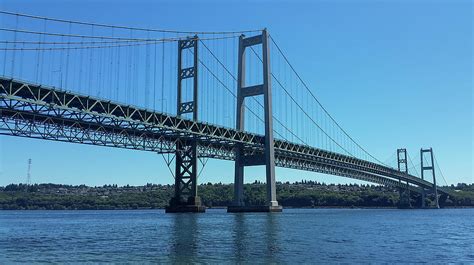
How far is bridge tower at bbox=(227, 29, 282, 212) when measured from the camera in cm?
7044

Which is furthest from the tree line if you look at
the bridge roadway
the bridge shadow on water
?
the bridge shadow on water

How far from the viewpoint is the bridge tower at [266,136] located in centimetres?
7044

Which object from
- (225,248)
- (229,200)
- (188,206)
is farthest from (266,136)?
(229,200)

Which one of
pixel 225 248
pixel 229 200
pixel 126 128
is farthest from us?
pixel 229 200

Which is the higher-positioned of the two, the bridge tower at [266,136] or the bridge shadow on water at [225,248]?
the bridge tower at [266,136]

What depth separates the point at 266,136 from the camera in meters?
70.9

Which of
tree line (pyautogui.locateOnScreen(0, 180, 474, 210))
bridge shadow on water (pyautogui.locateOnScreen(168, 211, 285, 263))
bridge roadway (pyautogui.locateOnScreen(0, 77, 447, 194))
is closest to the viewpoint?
bridge shadow on water (pyautogui.locateOnScreen(168, 211, 285, 263))

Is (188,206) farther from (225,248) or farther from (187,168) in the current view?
(225,248)

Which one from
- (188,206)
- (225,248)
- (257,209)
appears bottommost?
(225,248)

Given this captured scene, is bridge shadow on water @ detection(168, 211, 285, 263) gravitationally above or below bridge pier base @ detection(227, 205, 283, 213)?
below

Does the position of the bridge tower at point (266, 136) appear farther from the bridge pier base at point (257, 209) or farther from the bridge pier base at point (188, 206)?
the bridge pier base at point (188, 206)

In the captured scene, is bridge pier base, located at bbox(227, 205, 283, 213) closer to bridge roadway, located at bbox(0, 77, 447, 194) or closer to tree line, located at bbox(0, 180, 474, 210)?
bridge roadway, located at bbox(0, 77, 447, 194)

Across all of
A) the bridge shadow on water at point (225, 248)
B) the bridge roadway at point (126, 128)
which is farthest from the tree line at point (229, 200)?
the bridge shadow on water at point (225, 248)

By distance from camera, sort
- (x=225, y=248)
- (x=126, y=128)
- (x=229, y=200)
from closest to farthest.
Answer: (x=225, y=248) → (x=126, y=128) → (x=229, y=200)
